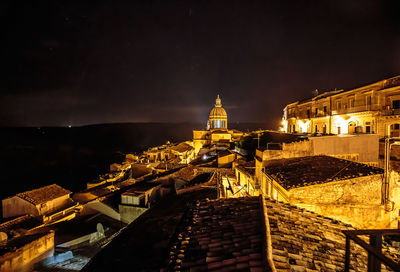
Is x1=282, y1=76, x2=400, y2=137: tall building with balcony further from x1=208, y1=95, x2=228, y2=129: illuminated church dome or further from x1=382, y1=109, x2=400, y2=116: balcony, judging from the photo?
x1=208, y1=95, x2=228, y2=129: illuminated church dome

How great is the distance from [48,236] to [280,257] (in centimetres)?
1265

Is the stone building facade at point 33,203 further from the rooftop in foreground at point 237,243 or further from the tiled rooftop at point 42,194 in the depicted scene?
the rooftop in foreground at point 237,243

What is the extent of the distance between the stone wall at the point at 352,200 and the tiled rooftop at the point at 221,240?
316cm

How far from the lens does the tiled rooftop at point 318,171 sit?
8281mm

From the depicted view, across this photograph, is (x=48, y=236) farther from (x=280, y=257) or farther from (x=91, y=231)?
(x=280, y=257)

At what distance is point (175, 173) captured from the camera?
62.5 ft

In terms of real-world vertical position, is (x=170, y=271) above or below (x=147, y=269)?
above

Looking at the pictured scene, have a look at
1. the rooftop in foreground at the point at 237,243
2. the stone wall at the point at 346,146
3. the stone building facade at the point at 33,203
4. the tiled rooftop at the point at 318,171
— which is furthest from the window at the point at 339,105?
the stone building facade at the point at 33,203

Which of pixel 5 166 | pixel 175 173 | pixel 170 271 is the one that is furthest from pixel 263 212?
pixel 5 166

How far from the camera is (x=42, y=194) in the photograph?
1862cm

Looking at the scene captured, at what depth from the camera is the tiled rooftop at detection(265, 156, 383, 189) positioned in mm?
8281

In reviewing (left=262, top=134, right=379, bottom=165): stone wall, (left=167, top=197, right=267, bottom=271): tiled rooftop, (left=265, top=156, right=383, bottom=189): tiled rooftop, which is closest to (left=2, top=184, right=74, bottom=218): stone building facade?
(left=167, top=197, right=267, bottom=271): tiled rooftop

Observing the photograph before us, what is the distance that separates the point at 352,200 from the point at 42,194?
24028mm

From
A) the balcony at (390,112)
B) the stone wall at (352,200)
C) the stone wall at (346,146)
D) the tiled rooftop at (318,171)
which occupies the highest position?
the balcony at (390,112)
